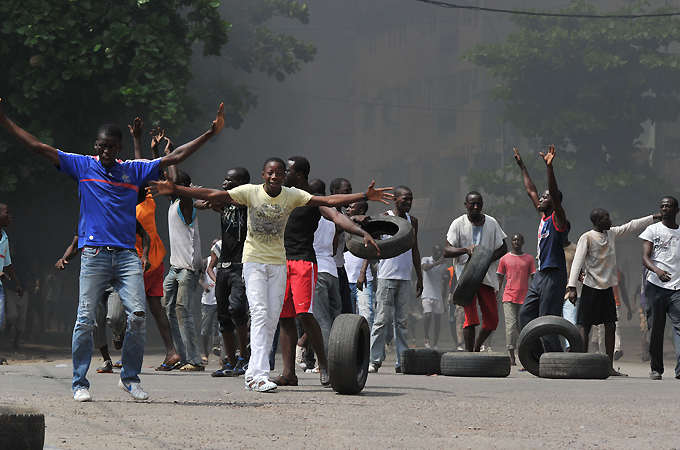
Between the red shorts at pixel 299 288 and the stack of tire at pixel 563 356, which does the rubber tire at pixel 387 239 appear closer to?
the red shorts at pixel 299 288

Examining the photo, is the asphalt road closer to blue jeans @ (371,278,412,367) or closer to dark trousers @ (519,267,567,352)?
dark trousers @ (519,267,567,352)

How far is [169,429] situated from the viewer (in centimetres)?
517

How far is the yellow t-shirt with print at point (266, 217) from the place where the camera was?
712 cm


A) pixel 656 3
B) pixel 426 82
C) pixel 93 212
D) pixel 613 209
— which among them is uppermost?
pixel 656 3

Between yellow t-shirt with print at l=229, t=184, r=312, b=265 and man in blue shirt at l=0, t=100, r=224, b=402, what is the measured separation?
80 cm

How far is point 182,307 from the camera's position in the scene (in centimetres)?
1023

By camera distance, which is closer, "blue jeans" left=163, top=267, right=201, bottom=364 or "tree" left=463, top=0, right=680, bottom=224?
"blue jeans" left=163, top=267, right=201, bottom=364

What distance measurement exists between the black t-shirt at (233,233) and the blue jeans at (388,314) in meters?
2.47

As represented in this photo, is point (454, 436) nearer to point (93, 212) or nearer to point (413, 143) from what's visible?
point (93, 212)

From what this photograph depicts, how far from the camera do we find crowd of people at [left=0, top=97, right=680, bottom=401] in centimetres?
646

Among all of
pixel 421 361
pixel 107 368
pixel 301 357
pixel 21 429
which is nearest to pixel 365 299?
pixel 301 357

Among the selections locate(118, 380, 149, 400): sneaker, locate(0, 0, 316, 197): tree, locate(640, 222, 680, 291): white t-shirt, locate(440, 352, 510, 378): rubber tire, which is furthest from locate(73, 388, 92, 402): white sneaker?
locate(0, 0, 316, 197): tree

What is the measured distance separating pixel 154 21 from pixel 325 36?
27.1 metres

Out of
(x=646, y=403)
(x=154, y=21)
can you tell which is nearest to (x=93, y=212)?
(x=646, y=403)
